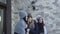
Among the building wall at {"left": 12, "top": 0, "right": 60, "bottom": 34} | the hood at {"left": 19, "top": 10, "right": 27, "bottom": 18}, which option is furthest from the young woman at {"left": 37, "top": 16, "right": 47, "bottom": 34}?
the hood at {"left": 19, "top": 10, "right": 27, "bottom": 18}

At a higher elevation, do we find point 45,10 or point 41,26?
point 45,10

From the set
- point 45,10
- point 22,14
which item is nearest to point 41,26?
point 45,10

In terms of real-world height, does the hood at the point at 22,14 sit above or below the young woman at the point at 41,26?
above

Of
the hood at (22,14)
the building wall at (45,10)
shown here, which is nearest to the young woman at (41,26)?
the building wall at (45,10)

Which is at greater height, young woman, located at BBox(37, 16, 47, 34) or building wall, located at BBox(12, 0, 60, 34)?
building wall, located at BBox(12, 0, 60, 34)

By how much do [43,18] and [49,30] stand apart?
26cm

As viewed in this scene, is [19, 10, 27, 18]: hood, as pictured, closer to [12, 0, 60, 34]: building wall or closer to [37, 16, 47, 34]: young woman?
[12, 0, 60, 34]: building wall

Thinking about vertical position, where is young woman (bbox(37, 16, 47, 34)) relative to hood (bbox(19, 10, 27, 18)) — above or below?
below

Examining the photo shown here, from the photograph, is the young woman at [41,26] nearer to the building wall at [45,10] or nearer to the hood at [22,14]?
the building wall at [45,10]

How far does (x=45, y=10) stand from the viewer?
4.55 m

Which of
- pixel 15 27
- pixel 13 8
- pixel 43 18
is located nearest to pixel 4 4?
pixel 13 8

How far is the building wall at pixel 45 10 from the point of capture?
4.50 meters

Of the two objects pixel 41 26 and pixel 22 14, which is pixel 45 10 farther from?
pixel 22 14

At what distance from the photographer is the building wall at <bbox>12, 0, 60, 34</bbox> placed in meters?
4.50
